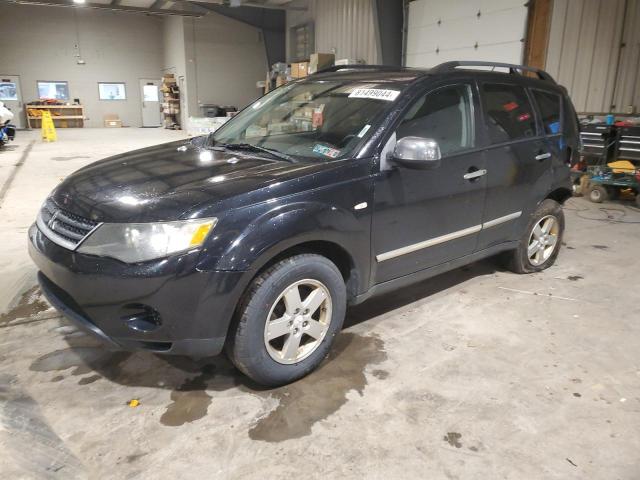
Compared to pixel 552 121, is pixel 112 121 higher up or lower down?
lower down

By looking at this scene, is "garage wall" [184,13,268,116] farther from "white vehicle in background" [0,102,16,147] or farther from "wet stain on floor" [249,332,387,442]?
"wet stain on floor" [249,332,387,442]

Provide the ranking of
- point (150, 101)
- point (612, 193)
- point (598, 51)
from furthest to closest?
point (150, 101) < point (598, 51) < point (612, 193)

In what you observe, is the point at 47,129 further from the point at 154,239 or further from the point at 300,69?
the point at 154,239

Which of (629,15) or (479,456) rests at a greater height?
(629,15)

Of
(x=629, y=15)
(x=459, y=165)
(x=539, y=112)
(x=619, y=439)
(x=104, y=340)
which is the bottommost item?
(x=619, y=439)

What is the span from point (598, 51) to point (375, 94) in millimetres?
6578

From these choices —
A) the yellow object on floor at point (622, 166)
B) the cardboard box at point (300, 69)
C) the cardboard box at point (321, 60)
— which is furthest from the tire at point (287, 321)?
the cardboard box at point (300, 69)

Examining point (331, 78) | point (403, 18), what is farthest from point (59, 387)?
point (403, 18)

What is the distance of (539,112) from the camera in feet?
12.3

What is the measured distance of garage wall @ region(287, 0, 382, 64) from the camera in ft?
35.1

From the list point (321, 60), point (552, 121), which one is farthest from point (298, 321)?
point (321, 60)

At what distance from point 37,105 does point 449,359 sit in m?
23.6

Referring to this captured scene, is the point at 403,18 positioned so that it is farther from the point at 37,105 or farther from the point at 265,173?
the point at 37,105

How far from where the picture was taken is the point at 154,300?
6.72 feet
